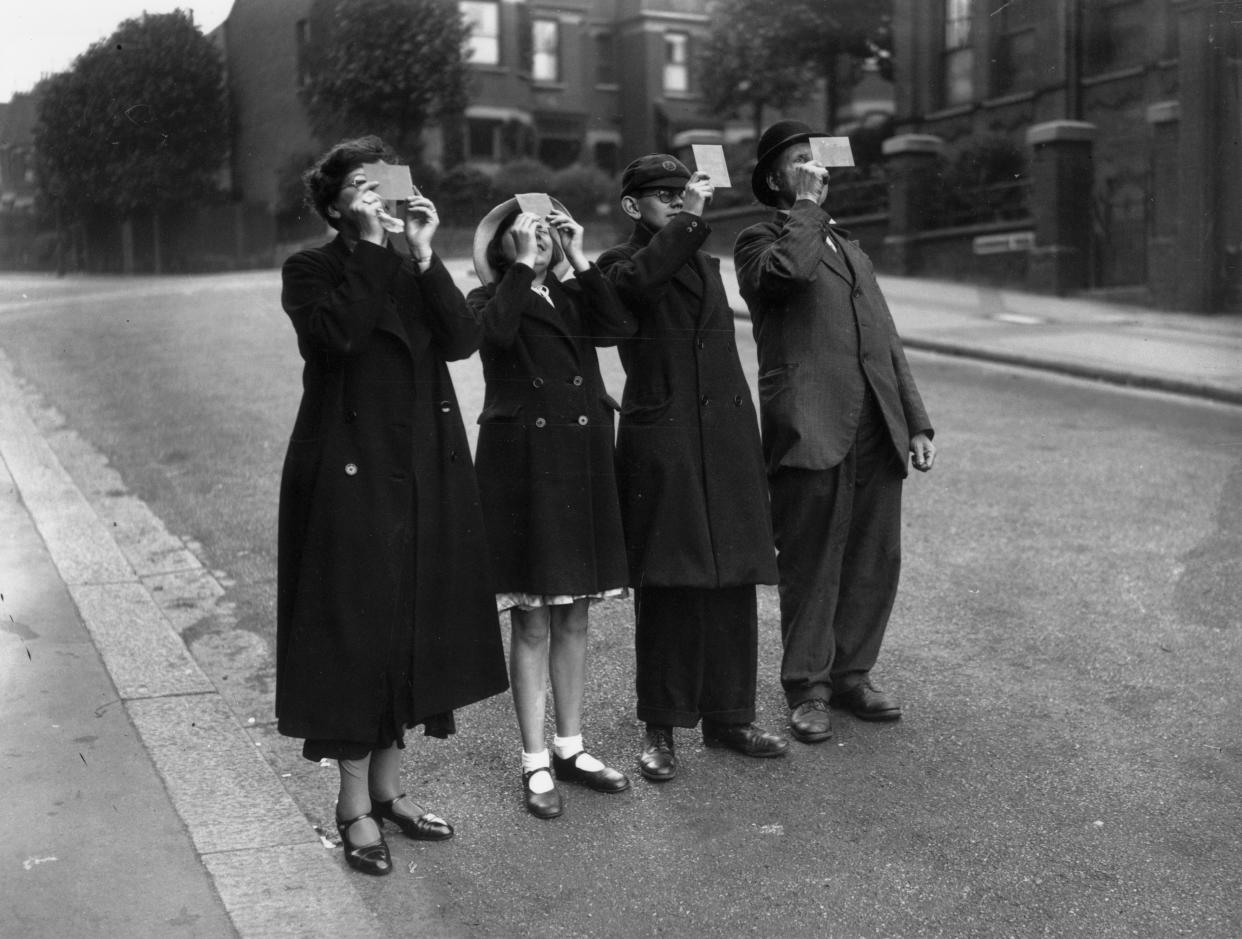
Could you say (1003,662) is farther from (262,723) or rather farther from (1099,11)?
(1099,11)

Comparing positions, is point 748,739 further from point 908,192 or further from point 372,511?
point 908,192

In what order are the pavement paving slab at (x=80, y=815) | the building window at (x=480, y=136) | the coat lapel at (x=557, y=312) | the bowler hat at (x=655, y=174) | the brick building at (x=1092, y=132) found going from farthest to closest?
the brick building at (x=1092, y=132) → the building window at (x=480, y=136) → the bowler hat at (x=655, y=174) → the coat lapel at (x=557, y=312) → the pavement paving slab at (x=80, y=815)

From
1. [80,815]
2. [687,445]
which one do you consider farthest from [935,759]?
[80,815]

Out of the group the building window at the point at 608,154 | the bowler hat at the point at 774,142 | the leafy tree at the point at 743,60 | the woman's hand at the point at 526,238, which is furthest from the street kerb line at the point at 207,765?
the leafy tree at the point at 743,60

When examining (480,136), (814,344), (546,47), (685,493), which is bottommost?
(685,493)

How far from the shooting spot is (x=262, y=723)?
5.06 m

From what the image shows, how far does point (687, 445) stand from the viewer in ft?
15.0

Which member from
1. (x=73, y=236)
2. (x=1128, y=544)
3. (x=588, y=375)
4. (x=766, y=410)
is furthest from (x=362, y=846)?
(x=1128, y=544)

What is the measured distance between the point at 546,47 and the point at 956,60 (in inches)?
816

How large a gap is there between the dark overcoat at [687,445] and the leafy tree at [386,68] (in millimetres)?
1213

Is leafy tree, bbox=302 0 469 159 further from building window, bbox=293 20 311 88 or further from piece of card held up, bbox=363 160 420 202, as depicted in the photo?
piece of card held up, bbox=363 160 420 202

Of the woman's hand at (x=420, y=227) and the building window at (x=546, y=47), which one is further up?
the building window at (x=546, y=47)

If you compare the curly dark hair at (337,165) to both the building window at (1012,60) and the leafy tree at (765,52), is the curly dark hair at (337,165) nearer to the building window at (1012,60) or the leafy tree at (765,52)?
the leafy tree at (765,52)

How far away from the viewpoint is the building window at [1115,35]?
20109 mm
